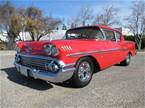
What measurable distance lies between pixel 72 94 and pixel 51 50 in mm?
1094

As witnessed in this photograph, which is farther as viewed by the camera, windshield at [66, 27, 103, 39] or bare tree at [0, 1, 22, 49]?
bare tree at [0, 1, 22, 49]

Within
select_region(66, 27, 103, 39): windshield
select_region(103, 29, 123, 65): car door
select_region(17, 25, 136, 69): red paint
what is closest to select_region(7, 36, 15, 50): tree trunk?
select_region(66, 27, 103, 39): windshield

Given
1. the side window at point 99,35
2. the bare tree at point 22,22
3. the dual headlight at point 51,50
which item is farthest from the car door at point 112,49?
the bare tree at point 22,22

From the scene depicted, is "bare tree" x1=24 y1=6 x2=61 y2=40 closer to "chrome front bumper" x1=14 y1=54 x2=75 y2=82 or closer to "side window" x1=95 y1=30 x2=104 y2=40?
"side window" x1=95 y1=30 x2=104 y2=40

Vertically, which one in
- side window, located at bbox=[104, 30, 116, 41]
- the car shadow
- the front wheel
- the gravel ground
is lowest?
the gravel ground

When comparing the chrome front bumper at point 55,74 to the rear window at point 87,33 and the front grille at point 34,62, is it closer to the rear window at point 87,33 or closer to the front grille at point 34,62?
the front grille at point 34,62

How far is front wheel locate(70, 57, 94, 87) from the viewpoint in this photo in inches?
199

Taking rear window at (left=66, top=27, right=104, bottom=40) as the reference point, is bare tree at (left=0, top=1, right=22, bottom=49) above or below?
above

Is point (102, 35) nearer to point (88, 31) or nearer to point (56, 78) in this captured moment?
point (88, 31)

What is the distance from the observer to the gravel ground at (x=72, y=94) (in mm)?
4094

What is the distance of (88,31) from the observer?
6473mm

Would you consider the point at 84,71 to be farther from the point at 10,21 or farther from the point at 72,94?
the point at 10,21

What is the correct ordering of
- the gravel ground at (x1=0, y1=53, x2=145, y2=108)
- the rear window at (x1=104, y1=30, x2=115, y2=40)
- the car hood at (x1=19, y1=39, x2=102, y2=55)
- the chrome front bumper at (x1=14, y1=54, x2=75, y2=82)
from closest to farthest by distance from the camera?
the gravel ground at (x1=0, y1=53, x2=145, y2=108)
the chrome front bumper at (x1=14, y1=54, x2=75, y2=82)
the car hood at (x1=19, y1=39, x2=102, y2=55)
the rear window at (x1=104, y1=30, x2=115, y2=40)

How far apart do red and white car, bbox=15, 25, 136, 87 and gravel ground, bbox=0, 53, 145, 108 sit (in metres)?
0.32
